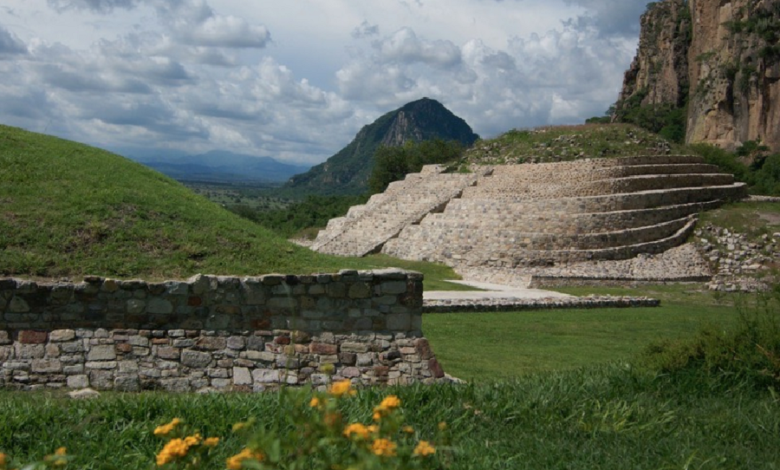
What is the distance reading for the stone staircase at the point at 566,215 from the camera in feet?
83.5

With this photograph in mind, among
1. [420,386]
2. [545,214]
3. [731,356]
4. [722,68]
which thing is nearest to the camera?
[420,386]

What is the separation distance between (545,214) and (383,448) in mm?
24209

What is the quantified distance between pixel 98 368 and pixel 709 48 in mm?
80653

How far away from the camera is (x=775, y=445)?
540cm

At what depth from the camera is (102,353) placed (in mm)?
7906

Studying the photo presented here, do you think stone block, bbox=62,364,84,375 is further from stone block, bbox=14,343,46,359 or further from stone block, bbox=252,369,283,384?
stone block, bbox=252,369,283,384

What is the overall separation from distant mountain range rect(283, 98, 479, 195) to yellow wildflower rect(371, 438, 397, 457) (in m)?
137

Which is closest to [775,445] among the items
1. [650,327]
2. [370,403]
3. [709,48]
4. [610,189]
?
[370,403]

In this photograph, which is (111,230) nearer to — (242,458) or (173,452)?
(173,452)

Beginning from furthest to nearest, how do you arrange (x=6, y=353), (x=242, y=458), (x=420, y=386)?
1. (x=6, y=353)
2. (x=420, y=386)
3. (x=242, y=458)

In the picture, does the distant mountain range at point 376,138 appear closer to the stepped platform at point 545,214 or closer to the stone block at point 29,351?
the stepped platform at point 545,214

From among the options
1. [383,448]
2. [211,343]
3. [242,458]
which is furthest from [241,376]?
[383,448]

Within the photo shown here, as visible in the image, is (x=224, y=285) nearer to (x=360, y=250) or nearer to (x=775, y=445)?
(x=775, y=445)

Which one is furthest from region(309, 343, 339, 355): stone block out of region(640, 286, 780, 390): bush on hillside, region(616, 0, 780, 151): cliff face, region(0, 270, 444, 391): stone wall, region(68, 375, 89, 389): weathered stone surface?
region(616, 0, 780, 151): cliff face
